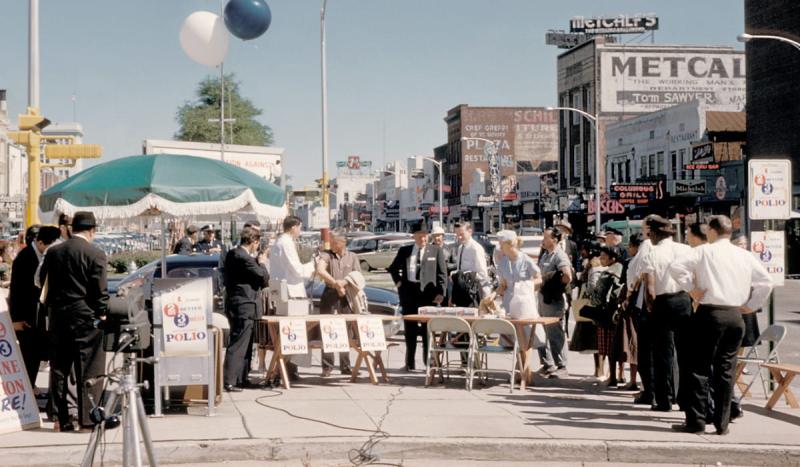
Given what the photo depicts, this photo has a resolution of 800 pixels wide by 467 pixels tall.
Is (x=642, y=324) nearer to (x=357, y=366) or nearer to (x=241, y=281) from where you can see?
(x=357, y=366)

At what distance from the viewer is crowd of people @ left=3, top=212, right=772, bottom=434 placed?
29.1 feet

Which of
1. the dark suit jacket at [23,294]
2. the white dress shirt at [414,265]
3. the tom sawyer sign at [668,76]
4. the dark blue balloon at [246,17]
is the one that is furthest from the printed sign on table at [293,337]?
the tom sawyer sign at [668,76]

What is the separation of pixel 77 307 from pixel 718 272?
19.1ft

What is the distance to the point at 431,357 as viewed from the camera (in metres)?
12.2

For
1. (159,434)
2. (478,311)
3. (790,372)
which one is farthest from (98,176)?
(790,372)

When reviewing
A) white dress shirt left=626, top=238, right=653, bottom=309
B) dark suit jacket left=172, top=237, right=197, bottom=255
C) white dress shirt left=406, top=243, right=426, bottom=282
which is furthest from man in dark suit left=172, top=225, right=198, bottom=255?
white dress shirt left=626, top=238, right=653, bottom=309

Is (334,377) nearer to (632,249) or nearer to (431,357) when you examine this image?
(431,357)

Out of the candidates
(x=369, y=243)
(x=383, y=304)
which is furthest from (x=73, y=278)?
(x=369, y=243)

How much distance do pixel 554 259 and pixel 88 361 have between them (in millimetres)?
6131

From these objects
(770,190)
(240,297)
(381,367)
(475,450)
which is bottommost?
(475,450)

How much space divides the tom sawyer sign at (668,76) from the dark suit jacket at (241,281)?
59.2m

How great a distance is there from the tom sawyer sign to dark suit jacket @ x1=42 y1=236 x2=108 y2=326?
61.8 meters

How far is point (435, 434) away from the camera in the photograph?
28.6 ft

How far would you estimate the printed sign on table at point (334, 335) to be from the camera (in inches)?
468
